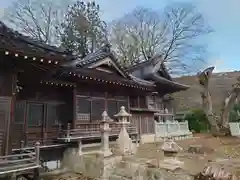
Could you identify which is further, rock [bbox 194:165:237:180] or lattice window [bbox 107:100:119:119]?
lattice window [bbox 107:100:119:119]

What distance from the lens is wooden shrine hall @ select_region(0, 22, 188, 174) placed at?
693cm

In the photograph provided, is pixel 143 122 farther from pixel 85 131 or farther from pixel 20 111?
pixel 20 111

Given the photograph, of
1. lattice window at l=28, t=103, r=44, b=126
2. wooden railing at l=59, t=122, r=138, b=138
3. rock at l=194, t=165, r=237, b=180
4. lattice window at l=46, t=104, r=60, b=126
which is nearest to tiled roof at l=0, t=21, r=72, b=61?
lattice window at l=28, t=103, r=44, b=126

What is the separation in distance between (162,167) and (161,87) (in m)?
13.5

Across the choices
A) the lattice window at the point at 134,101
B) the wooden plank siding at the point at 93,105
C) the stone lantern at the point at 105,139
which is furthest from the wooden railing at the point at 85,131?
the lattice window at the point at 134,101

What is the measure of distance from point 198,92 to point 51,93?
99.6 ft

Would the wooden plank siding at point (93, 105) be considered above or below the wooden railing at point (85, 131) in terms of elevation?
above

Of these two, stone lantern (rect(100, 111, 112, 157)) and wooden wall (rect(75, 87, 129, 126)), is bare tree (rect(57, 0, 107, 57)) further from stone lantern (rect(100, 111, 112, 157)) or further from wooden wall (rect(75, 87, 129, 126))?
stone lantern (rect(100, 111, 112, 157))

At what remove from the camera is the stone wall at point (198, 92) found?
33.0 m

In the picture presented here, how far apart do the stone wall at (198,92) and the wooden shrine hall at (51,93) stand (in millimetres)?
19884

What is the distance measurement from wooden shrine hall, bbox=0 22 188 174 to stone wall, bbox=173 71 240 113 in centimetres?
1988

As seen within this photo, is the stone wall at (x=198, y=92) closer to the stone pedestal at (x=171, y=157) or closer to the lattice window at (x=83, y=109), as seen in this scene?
the lattice window at (x=83, y=109)

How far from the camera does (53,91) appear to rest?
33.5 feet

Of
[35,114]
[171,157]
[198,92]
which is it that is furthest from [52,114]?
[198,92]
